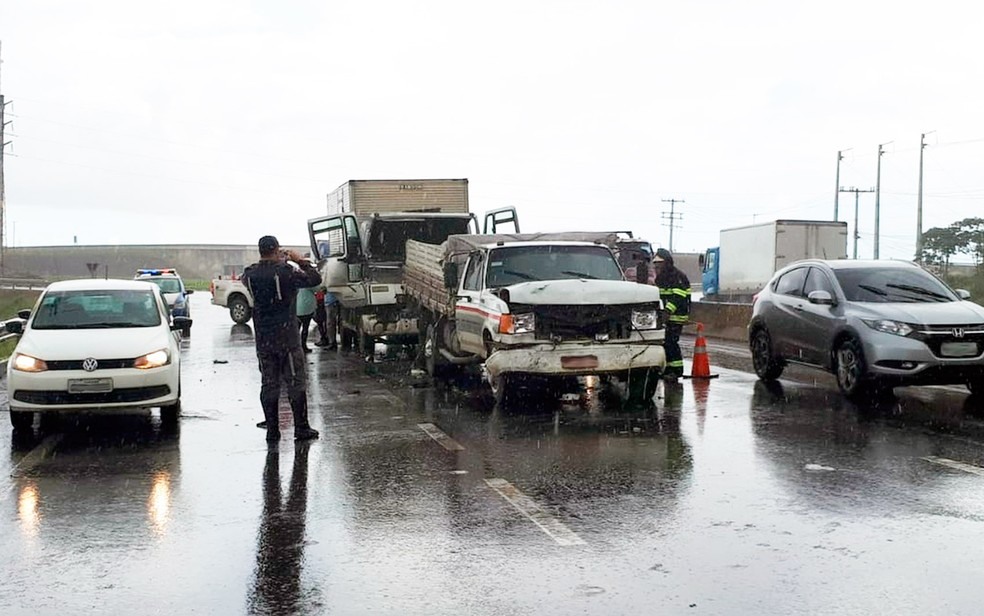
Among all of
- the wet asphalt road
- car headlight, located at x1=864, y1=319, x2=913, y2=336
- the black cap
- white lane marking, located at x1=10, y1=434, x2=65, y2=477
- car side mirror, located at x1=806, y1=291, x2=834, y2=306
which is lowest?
white lane marking, located at x1=10, y1=434, x2=65, y2=477

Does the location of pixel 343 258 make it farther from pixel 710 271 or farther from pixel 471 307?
pixel 710 271

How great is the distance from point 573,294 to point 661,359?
4.04 ft

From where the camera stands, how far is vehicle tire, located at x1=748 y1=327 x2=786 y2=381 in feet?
47.3

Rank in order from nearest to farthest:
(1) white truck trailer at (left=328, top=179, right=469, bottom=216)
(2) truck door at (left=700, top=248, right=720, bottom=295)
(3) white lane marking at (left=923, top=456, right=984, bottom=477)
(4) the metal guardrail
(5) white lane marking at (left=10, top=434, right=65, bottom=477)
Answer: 1. (3) white lane marking at (left=923, top=456, right=984, bottom=477)
2. (5) white lane marking at (left=10, top=434, right=65, bottom=477)
3. (1) white truck trailer at (left=328, top=179, right=469, bottom=216)
4. (2) truck door at (left=700, top=248, right=720, bottom=295)
5. (4) the metal guardrail

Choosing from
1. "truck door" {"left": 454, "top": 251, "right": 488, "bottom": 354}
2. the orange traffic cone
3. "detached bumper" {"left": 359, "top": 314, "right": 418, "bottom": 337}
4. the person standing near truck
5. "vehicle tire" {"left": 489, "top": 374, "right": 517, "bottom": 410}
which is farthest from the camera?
"detached bumper" {"left": 359, "top": 314, "right": 418, "bottom": 337}

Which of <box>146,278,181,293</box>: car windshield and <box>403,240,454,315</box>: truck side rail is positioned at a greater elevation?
<box>403,240,454,315</box>: truck side rail

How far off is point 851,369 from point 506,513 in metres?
6.72

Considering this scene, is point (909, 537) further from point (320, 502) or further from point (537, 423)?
point (537, 423)

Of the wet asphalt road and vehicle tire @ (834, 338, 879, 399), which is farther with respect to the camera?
vehicle tire @ (834, 338, 879, 399)

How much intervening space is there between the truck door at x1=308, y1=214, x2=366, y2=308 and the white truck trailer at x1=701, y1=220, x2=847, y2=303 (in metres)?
22.6

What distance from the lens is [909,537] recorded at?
618 cm

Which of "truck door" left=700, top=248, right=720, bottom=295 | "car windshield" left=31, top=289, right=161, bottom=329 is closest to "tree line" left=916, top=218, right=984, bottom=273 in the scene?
"truck door" left=700, top=248, right=720, bottom=295

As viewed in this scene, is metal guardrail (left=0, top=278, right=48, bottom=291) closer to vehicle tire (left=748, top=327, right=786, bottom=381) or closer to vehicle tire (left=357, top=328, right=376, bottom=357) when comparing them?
vehicle tire (left=357, top=328, right=376, bottom=357)

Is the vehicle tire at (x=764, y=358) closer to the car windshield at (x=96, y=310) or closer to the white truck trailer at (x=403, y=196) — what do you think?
the car windshield at (x=96, y=310)
